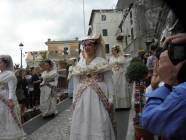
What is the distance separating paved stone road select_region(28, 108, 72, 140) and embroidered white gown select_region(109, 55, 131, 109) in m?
1.77

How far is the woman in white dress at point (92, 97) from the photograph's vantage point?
6.84 meters

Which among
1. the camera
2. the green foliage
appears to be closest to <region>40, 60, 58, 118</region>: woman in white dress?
the green foliage

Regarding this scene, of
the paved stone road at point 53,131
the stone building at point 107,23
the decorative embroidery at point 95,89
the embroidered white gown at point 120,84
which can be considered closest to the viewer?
the decorative embroidery at point 95,89

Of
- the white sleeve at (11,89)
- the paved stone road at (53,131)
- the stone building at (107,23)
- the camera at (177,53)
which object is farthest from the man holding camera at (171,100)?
the stone building at (107,23)

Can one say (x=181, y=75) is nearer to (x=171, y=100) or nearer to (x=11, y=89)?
(x=171, y=100)

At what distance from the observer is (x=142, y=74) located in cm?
811

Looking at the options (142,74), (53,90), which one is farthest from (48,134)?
(53,90)

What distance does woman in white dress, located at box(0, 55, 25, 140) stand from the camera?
29.9ft

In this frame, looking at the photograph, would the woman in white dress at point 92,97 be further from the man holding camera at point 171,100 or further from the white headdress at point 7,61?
the man holding camera at point 171,100

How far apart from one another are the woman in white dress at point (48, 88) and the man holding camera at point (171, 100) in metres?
12.5

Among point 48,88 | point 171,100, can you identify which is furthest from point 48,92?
point 171,100

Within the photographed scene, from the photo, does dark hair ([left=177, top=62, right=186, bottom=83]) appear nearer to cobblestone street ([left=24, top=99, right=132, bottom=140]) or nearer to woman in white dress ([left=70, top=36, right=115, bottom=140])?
woman in white dress ([left=70, top=36, right=115, bottom=140])

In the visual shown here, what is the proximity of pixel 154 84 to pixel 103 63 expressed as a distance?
477 cm

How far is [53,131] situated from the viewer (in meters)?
10.9
